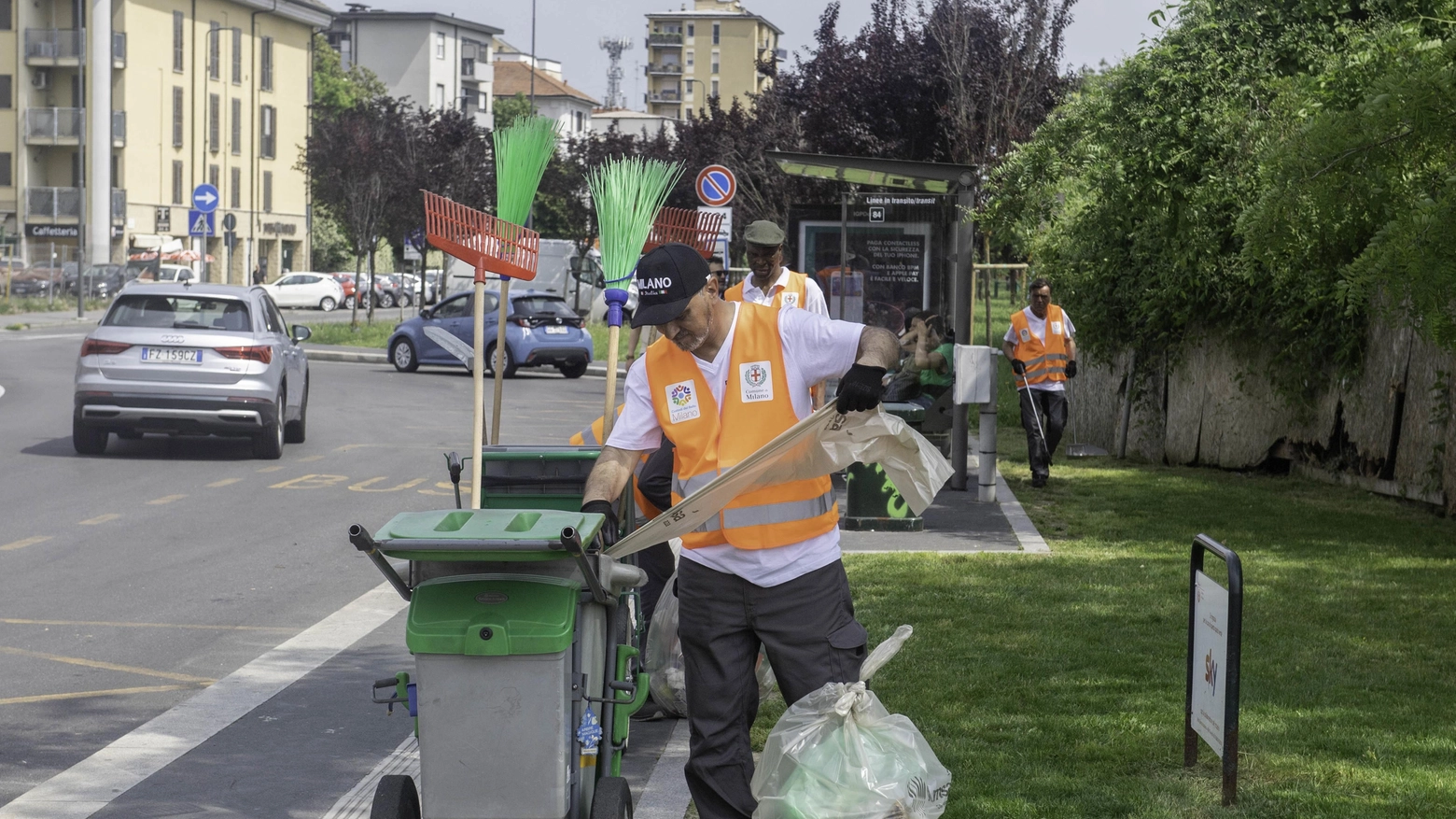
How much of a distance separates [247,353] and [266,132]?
5815cm

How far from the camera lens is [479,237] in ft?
19.4

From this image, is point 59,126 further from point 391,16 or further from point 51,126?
point 391,16

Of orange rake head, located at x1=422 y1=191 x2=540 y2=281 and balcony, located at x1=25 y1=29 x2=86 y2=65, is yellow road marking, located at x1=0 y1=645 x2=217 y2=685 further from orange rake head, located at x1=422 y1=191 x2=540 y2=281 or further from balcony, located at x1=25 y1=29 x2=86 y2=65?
balcony, located at x1=25 y1=29 x2=86 y2=65

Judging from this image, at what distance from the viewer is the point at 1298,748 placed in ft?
18.3

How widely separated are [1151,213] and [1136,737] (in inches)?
301

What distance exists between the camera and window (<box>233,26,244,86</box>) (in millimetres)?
66438

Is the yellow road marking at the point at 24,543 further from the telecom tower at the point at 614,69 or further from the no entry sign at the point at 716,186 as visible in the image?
the telecom tower at the point at 614,69

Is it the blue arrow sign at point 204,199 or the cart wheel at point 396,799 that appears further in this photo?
the blue arrow sign at point 204,199

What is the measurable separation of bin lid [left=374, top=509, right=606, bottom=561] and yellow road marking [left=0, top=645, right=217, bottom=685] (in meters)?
3.32

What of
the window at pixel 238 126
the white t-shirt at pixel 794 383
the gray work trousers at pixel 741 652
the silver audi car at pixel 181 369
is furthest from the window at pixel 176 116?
the gray work trousers at pixel 741 652

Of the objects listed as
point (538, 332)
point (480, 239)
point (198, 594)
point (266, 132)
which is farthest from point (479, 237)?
point (266, 132)

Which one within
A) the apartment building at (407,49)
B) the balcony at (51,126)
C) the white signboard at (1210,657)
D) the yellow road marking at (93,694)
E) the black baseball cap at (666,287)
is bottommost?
the yellow road marking at (93,694)

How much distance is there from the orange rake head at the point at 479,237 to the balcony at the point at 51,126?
192 ft

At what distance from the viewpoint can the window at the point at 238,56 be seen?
66438 mm
